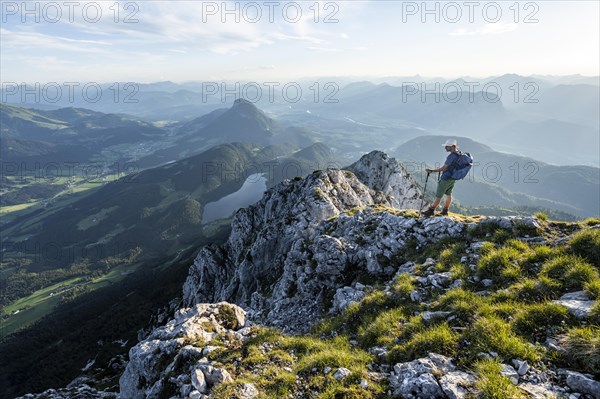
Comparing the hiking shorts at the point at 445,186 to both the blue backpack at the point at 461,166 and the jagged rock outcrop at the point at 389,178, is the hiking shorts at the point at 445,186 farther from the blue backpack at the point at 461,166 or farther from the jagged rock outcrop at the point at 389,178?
the jagged rock outcrop at the point at 389,178

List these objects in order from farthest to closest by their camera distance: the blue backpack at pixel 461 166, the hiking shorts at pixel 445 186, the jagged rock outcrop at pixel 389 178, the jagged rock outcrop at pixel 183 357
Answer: the jagged rock outcrop at pixel 389 178, the hiking shorts at pixel 445 186, the blue backpack at pixel 461 166, the jagged rock outcrop at pixel 183 357

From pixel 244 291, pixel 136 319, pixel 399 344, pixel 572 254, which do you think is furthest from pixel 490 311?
pixel 136 319

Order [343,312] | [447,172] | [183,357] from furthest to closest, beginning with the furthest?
1. [447,172]
2. [343,312]
3. [183,357]

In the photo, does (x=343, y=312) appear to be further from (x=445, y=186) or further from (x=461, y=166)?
(x=461, y=166)

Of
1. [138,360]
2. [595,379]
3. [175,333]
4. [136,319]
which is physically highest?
[595,379]

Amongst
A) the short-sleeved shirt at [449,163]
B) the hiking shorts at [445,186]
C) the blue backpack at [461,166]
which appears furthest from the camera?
the hiking shorts at [445,186]

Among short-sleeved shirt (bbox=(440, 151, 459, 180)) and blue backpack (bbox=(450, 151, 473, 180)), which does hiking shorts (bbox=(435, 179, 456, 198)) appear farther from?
blue backpack (bbox=(450, 151, 473, 180))

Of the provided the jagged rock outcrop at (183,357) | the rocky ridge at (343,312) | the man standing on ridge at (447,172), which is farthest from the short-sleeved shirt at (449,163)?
the jagged rock outcrop at (183,357)

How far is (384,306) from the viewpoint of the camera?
15.7m

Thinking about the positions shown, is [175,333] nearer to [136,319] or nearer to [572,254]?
[572,254]

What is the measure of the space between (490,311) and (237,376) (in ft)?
34.9

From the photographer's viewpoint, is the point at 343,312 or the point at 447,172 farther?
the point at 447,172

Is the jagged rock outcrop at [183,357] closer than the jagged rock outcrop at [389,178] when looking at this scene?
Yes

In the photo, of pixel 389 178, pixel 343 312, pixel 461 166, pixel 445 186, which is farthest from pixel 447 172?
pixel 389 178
